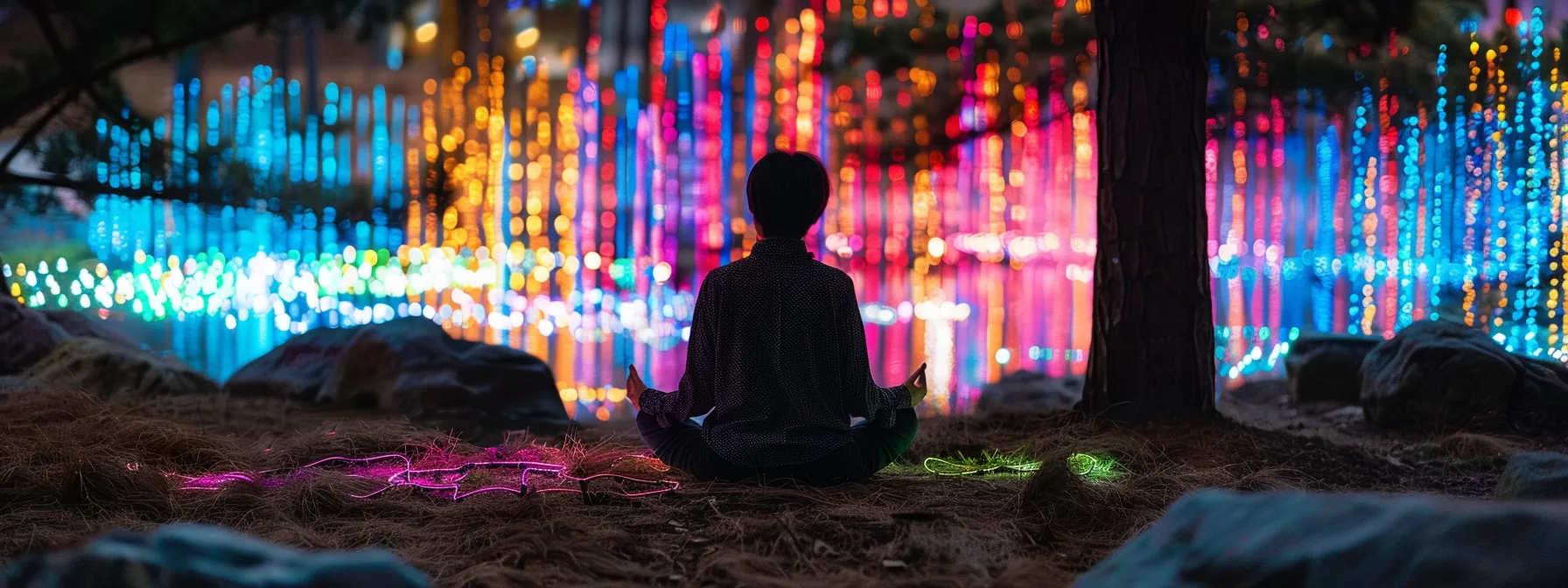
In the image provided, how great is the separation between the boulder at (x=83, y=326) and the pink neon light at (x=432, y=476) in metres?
4.16

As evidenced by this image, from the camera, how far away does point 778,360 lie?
330 centimetres

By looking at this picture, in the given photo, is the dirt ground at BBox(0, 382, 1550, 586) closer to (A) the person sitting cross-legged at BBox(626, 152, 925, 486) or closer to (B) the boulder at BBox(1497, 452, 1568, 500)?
(A) the person sitting cross-legged at BBox(626, 152, 925, 486)

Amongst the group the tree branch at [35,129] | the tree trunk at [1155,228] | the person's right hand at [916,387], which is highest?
the tree branch at [35,129]

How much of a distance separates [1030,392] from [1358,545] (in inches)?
192

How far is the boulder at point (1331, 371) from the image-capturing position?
6.42m

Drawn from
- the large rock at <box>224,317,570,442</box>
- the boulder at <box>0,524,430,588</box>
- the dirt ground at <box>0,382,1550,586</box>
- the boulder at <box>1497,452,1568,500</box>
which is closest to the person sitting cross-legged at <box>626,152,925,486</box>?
the dirt ground at <box>0,382,1550,586</box>

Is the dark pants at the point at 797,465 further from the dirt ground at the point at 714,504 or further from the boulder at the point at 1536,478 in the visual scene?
the boulder at the point at 1536,478

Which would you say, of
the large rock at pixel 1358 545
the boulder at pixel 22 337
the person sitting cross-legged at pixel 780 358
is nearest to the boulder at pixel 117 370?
the boulder at pixel 22 337

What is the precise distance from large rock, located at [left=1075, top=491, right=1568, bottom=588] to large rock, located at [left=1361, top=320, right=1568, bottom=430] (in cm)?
372

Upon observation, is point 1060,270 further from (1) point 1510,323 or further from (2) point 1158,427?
(2) point 1158,427

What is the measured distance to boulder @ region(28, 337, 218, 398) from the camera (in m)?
6.04

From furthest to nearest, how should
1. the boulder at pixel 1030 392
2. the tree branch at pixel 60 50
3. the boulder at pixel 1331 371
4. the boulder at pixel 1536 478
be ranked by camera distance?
the tree branch at pixel 60 50, the boulder at pixel 1331 371, the boulder at pixel 1030 392, the boulder at pixel 1536 478

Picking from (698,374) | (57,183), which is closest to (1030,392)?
(698,374)

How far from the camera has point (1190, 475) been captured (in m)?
3.62
